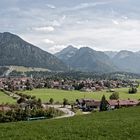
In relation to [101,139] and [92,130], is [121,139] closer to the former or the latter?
[101,139]

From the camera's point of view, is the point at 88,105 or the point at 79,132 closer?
the point at 79,132

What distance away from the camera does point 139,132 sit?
77.2ft

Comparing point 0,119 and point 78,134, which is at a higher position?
point 78,134

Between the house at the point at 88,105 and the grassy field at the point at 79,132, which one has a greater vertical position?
the grassy field at the point at 79,132

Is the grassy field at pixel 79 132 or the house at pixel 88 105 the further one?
the house at pixel 88 105

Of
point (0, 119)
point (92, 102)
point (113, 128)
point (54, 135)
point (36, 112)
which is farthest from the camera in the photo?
point (92, 102)

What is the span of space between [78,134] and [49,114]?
64.1m

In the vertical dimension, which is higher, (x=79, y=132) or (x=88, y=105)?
(x=79, y=132)

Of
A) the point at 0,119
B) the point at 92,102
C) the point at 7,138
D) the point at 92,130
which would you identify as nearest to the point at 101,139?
the point at 92,130

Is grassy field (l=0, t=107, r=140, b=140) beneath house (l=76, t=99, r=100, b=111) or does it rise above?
above

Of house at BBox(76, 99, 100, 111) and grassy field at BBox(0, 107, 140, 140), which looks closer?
grassy field at BBox(0, 107, 140, 140)

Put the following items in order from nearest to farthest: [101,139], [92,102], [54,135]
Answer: [101,139]
[54,135]
[92,102]

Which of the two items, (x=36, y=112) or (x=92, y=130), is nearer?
(x=92, y=130)

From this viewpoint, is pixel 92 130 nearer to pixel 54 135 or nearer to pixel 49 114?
pixel 54 135
